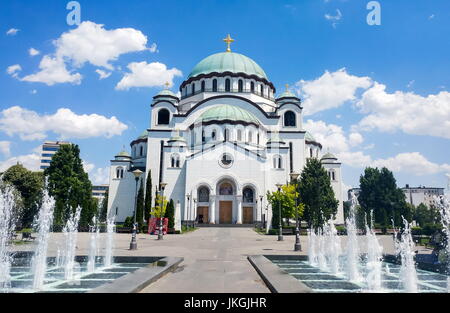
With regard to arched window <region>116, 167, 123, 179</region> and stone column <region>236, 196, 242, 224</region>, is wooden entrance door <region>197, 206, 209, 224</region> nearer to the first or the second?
stone column <region>236, 196, 242, 224</region>

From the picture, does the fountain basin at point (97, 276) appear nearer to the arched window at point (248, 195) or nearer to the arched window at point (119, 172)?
the arched window at point (248, 195)

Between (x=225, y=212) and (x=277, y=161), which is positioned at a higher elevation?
(x=277, y=161)

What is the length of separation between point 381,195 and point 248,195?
91.6 ft

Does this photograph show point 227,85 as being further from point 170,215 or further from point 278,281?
point 278,281

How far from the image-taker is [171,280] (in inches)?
322

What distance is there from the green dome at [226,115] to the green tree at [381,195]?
26.3 m

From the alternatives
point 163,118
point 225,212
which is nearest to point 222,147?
point 225,212

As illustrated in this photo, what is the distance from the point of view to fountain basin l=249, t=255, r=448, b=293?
284 inches

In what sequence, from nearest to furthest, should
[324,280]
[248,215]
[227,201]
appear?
[324,280]
[248,215]
[227,201]

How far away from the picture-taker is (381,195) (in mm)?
53125

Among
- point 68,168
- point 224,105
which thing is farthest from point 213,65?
point 68,168

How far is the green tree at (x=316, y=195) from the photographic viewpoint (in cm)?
3324
